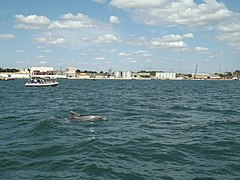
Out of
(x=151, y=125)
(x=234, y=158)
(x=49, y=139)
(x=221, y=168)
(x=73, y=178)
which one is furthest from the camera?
(x=151, y=125)

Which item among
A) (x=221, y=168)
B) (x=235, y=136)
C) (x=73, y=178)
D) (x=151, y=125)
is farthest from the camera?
(x=151, y=125)

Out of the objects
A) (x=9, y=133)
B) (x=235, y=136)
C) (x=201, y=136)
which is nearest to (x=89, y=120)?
(x=9, y=133)

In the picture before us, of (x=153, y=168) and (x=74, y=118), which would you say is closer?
(x=153, y=168)

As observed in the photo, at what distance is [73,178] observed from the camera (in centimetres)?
1420

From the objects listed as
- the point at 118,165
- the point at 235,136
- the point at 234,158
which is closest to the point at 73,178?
the point at 118,165

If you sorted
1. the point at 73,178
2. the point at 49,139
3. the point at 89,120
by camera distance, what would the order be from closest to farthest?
1. the point at 73,178
2. the point at 49,139
3. the point at 89,120

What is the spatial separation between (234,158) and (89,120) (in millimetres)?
16187

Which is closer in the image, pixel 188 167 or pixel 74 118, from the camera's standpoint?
pixel 188 167

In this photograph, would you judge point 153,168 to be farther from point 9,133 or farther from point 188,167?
point 9,133

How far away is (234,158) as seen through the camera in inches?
699

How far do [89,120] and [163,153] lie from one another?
43.5 feet

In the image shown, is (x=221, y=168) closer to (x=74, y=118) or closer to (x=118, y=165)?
(x=118, y=165)

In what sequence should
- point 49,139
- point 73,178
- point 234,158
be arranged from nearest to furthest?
point 73,178, point 234,158, point 49,139

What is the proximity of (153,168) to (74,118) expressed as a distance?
651 inches
